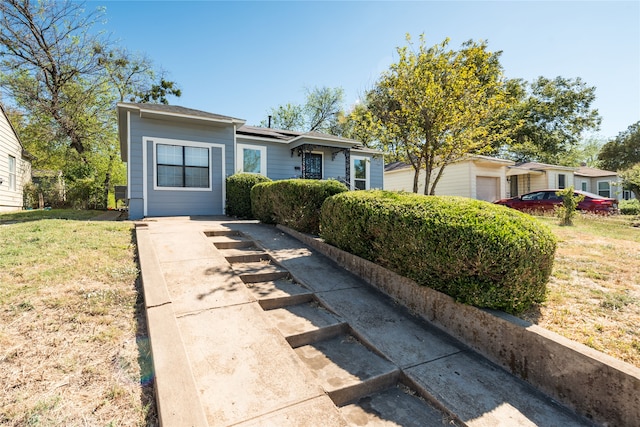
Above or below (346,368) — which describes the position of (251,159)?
above

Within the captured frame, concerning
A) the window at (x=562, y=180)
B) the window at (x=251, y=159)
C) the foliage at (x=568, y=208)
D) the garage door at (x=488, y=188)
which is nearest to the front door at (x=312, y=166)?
the window at (x=251, y=159)

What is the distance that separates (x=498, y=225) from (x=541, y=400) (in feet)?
5.08

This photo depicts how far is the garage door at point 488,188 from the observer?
17828 mm

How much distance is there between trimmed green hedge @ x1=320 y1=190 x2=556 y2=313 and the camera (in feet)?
9.61

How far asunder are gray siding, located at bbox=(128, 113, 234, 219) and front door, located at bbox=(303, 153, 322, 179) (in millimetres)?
3658

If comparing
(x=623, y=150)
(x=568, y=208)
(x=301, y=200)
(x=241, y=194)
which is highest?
(x=623, y=150)

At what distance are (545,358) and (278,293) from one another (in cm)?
281

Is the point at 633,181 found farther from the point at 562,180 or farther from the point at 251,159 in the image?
the point at 251,159

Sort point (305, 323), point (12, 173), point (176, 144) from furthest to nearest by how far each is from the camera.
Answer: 1. point (12, 173)
2. point (176, 144)
3. point (305, 323)

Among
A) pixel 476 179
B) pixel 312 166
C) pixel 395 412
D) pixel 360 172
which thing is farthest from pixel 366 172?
pixel 395 412

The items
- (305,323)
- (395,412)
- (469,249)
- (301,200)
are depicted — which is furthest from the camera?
(301,200)

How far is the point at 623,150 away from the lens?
3125 centimetres

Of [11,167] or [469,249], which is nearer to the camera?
[469,249]

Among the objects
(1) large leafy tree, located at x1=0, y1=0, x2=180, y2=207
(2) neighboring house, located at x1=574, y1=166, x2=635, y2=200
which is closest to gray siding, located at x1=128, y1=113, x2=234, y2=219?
(1) large leafy tree, located at x1=0, y1=0, x2=180, y2=207
